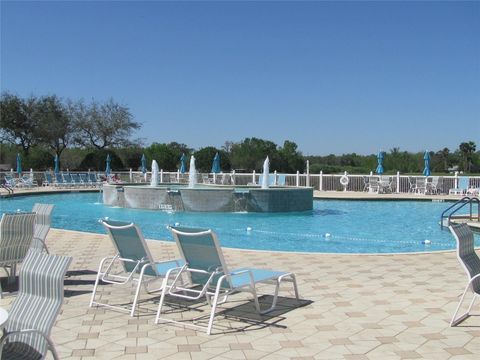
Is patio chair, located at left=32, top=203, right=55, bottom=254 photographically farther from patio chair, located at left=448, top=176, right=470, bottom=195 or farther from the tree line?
the tree line

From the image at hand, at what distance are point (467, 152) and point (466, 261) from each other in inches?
2794

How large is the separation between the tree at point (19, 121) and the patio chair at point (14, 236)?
120ft

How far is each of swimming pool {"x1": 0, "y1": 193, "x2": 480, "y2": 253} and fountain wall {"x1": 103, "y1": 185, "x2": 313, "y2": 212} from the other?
1.15ft

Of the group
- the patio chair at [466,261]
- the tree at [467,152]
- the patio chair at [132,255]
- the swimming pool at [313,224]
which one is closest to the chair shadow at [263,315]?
the patio chair at [132,255]

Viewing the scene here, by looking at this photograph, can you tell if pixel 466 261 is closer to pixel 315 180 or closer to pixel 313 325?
pixel 313 325

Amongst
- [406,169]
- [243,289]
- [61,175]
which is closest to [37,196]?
[61,175]

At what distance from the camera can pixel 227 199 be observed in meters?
17.3

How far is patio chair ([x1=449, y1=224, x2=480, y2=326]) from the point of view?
4547 mm

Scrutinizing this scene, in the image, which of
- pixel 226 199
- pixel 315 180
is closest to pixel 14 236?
pixel 226 199

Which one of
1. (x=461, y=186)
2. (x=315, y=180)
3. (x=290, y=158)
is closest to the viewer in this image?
(x=461, y=186)

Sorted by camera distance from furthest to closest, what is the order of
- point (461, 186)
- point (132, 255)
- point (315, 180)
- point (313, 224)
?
A: point (315, 180) → point (461, 186) → point (313, 224) → point (132, 255)

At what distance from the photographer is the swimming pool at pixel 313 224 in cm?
1140

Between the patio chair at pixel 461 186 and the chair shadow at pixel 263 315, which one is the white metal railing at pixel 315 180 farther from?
the chair shadow at pixel 263 315

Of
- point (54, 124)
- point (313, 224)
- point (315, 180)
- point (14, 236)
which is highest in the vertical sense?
point (54, 124)
